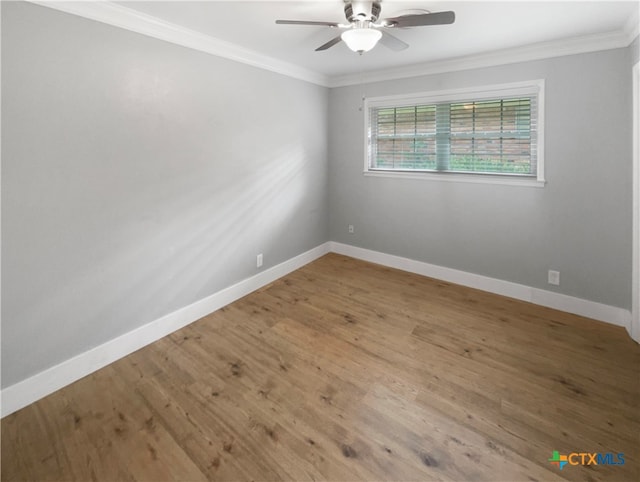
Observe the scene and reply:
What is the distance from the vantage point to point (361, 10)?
194 centimetres

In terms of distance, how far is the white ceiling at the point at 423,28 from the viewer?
2039 mm

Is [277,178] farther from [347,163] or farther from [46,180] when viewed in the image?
[46,180]

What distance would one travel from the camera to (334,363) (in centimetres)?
225

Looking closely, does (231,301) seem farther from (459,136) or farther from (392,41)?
(459,136)

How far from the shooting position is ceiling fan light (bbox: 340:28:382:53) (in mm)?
1894

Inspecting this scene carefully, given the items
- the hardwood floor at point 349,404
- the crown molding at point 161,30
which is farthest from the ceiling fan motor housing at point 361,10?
the hardwood floor at point 349,404

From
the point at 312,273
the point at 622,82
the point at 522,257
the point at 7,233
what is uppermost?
the point at 622,82

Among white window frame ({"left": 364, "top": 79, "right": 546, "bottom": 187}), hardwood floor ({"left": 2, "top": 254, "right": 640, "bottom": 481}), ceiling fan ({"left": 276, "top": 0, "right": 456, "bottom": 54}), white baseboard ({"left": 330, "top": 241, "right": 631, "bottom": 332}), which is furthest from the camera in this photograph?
white window frame ({"left": 364, "top": 79, "right": 546, "bottom": 187})

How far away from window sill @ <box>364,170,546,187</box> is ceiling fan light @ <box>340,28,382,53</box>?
1910mm

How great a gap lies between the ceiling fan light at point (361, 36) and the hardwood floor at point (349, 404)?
211 cm

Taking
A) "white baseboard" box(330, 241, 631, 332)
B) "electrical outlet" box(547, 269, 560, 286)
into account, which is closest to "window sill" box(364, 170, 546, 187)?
"electrical outlet" box(547, 269, 560, 286)

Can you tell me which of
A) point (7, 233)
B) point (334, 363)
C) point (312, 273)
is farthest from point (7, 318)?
point (312, 273)

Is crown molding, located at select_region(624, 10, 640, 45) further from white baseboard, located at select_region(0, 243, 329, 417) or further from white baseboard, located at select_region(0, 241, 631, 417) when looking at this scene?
white baseboard, located at select_region(0, 243, 329, 417)

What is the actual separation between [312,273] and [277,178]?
122cm
